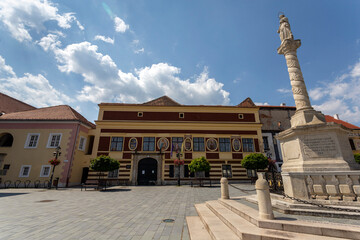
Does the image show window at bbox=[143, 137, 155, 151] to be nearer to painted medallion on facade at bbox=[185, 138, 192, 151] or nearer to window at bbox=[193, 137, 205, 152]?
painted medallion on facade at bbox=[185, 138, 192, 151]

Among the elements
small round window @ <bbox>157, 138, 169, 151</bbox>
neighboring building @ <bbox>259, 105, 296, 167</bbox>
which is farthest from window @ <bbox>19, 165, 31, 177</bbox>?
neighboring building @ <bbox>259, 105, 296, 167</bbox>

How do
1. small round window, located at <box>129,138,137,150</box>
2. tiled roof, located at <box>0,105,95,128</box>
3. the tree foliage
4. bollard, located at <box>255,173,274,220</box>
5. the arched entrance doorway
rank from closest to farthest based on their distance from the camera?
bollard, located at <box>255,173,274,220</box>
the tree foliage
the arched entrance doorway
tiled roof, located at <box>0,105,95,128</box>
small round window, located at <box>129,138,137,150</box>

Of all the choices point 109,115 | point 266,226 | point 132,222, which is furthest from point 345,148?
point 109,115

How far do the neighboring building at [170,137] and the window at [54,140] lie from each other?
15.8 ft

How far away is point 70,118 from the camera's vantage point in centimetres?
2177

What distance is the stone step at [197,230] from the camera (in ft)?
13.1

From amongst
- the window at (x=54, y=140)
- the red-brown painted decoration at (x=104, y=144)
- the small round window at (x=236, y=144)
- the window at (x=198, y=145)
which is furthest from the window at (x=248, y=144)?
the window at (x=54, y=140)

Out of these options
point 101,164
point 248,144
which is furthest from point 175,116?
point 101,164

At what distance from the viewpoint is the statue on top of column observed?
25.7 ft

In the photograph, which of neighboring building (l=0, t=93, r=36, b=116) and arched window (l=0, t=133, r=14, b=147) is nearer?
arched window (l=0, t=133, r=14, b=147)

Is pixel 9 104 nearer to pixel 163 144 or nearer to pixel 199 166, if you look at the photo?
pixel 163 144

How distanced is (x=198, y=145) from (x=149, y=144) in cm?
711

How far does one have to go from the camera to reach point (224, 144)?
22.7m

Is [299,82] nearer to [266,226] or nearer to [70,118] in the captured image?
[266,226]
